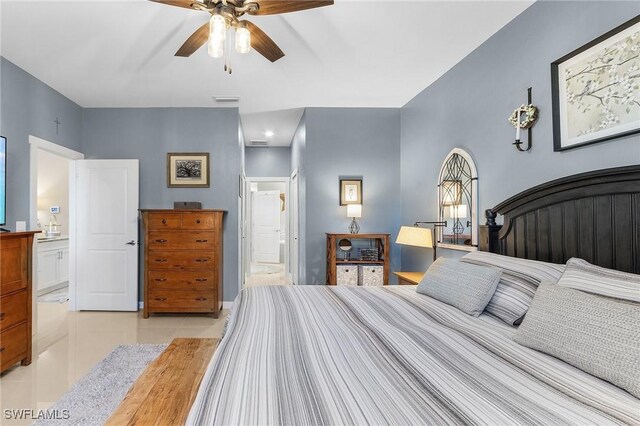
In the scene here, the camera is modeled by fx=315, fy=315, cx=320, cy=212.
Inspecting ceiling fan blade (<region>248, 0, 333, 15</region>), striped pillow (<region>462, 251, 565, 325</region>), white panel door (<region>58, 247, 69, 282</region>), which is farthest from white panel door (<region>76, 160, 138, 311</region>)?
striped pillow (<region>462, 251, 565, 325</region>)

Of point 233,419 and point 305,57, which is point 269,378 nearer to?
point 233,419

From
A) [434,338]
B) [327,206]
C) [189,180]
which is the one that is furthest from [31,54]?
[434,338]

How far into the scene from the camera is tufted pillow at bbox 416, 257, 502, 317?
1.70 m

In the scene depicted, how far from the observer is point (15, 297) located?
2.49m

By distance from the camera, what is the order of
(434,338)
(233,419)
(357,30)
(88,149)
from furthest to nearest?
(88,149)
(357,30)
(434,338)
(233,419)

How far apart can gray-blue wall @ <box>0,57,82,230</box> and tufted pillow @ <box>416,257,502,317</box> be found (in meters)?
3.73

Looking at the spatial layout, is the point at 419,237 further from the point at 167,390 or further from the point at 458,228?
the point at 167,390

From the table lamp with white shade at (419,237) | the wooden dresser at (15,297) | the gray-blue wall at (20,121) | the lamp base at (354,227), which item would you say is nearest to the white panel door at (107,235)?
the gray-blue wall at (20,121)

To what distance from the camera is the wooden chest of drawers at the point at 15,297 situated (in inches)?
92.7

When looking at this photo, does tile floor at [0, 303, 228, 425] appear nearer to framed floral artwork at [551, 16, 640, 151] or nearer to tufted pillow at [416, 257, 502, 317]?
tufted pillow at [416, 257, 502, 317]

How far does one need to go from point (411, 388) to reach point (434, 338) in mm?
451

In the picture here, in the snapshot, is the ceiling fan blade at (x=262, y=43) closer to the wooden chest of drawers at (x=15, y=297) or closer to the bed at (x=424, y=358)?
the bed at (x=424, y=358)

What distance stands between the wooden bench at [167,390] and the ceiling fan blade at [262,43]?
199 centimetres

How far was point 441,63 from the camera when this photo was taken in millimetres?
3025
